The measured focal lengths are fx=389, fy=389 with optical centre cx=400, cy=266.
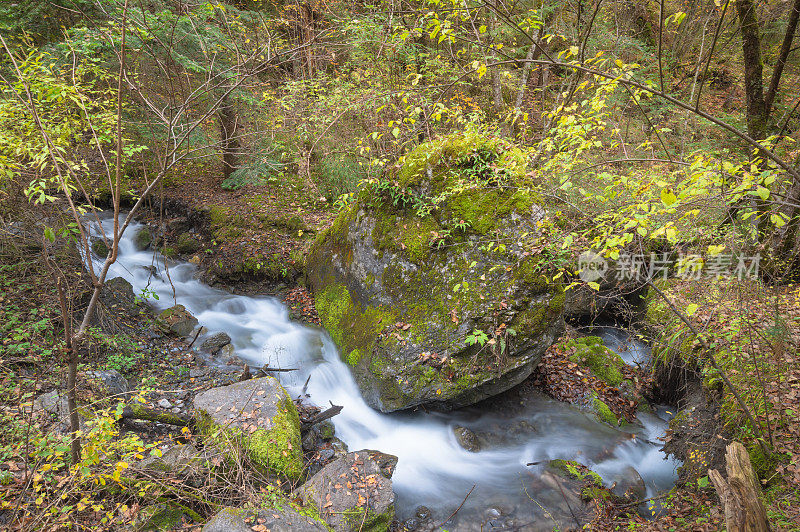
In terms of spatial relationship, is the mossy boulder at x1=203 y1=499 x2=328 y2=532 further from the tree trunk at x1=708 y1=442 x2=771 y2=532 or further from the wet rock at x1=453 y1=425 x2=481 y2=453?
the tree trunk at x1=708 y1=442 x2=771 y2=532

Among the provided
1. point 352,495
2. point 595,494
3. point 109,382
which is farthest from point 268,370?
point 595,494

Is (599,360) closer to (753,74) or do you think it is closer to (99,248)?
(753,74)

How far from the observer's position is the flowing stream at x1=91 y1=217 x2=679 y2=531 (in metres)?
4.88

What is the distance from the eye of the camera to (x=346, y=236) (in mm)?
7148

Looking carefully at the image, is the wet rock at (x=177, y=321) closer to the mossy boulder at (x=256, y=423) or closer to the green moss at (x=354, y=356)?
the mossy boulder at (x=256, y=423)

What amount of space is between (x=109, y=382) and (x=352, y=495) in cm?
341

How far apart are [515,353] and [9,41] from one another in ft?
31.1

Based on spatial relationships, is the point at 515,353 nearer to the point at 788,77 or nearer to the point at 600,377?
the point at 600,377

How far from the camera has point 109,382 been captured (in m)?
4.95

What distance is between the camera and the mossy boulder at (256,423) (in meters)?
4.32

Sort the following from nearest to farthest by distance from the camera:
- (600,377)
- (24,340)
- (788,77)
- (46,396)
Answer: (46,396), (24,340), (600,377), (788,77)

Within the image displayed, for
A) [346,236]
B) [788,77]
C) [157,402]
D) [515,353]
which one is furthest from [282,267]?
[788,77]

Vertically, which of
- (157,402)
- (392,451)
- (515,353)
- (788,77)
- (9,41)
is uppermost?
(788,77)

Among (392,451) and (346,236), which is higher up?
(346,236)
